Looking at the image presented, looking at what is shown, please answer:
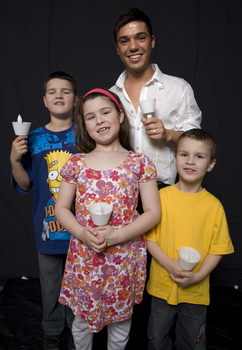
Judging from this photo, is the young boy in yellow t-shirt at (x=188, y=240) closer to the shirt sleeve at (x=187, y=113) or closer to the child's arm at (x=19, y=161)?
the shirt sleeve at (x=187, y=113)

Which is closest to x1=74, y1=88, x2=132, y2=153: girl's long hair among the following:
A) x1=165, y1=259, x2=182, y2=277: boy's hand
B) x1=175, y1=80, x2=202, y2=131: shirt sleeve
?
x1=175, y1=80, x2=202, y2=131: shirt sleeve

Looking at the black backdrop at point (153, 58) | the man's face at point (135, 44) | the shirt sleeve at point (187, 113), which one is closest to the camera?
the man's face at point (135, 44)

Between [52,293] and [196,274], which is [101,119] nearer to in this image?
[196,274]

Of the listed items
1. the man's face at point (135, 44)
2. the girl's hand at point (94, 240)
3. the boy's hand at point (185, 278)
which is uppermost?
the man's face at point (135, 44)

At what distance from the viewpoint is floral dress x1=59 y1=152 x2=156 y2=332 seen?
4.53 feet

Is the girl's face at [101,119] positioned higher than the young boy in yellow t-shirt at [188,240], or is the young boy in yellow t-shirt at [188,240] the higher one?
the girl's face at [101,119]

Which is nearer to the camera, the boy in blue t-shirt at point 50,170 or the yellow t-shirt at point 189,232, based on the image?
the yellow t-shirt at point 189,232

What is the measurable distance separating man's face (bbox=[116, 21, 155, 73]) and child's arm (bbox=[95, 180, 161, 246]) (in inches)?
32.8

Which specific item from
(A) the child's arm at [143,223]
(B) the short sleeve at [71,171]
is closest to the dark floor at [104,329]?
(A) the child's arm at [143,223]

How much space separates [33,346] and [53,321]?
0.87ft

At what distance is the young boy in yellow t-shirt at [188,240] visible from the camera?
1405 millimetres

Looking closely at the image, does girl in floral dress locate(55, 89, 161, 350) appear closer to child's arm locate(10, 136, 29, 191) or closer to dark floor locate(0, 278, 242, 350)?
child's arm locate(10, 136, 29, 191)

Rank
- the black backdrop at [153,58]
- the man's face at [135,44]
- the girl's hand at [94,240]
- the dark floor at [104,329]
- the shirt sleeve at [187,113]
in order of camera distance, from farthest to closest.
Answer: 1. the black backdrop at [153,58]
2. the dark floor at [104,329]
3. the shirt sleeve at [187,113]
4. the man's face at [135,44]
5. the girl's hand at [94,240]

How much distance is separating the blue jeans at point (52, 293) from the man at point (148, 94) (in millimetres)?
920
